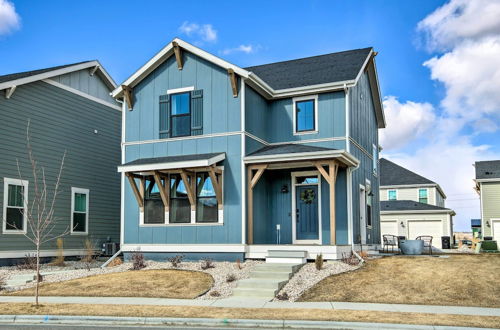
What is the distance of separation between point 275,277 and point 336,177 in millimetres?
4692

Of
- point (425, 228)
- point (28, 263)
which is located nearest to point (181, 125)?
point (28, 263)

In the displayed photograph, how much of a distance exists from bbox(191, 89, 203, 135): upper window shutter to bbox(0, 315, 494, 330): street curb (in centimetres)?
899

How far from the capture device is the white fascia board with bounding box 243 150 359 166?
657 inches

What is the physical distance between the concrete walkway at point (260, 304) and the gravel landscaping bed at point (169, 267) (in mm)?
924

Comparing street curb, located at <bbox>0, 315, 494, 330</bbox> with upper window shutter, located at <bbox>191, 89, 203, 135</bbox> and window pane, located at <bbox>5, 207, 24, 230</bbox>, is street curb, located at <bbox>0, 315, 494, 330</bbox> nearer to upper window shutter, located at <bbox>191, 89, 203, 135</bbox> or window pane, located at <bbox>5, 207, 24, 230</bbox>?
window pane, located at <bbox>5, 207, 24, 230</bbox>

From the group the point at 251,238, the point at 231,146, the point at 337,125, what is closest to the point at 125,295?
the point at 251,238

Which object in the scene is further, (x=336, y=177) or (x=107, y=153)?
(x=107, y=153)

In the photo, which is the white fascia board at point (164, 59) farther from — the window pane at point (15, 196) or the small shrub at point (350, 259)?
the small shrub at point (350, 259)

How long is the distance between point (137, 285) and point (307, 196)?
683 centimetres

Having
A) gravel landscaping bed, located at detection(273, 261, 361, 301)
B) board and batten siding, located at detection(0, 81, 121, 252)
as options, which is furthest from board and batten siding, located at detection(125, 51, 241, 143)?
gravel landscaping bed, located at detection(273, 261, 361, 301)

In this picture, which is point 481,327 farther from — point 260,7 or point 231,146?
point 260,7

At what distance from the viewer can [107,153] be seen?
80.5 ft

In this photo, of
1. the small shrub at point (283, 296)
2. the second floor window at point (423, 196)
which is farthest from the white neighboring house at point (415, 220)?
the small shrub at point (283, 296)

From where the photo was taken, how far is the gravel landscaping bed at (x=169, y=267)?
14398mm
